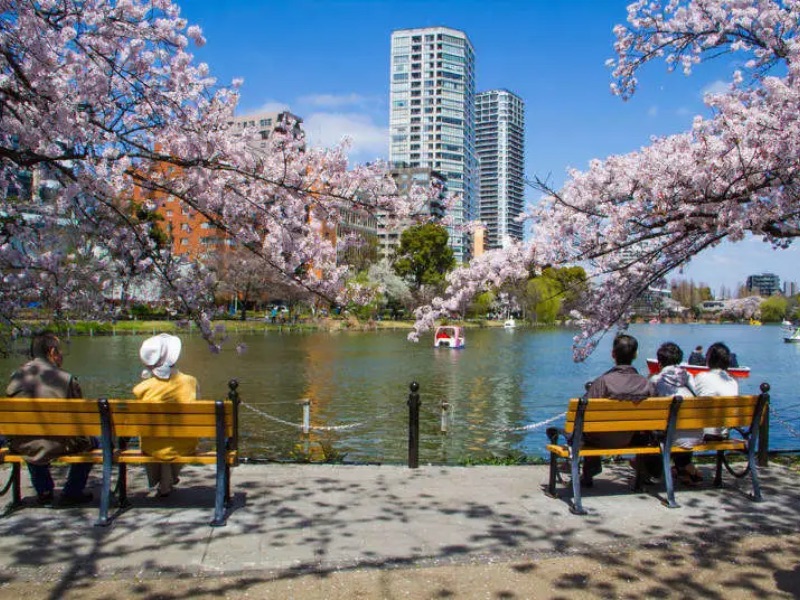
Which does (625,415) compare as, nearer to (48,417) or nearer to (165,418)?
(165,418)

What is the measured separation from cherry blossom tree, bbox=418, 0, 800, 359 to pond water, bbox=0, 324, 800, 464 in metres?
2.94

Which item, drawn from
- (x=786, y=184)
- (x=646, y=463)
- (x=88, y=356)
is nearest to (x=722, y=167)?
(x=786, y=184)

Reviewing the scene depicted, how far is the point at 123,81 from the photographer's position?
23.1 feet

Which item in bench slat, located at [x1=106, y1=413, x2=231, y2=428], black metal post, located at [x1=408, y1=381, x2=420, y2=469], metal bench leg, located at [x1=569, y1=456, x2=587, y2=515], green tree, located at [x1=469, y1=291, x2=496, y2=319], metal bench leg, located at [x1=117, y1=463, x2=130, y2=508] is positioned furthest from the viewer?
green tree, located at [x1=469, y1=291, x2=496, y2=319]

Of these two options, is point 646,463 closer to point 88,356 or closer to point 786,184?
point 786,184

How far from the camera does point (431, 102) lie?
563 feet

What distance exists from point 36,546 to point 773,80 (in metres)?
7.89

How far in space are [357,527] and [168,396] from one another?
2.01m

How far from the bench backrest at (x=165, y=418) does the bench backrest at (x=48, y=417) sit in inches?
7.7

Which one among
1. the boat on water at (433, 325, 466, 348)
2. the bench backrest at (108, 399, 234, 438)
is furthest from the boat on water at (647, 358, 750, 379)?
the boat on water at (433, 325, 466, 348)

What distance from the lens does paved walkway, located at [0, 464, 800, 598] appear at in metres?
4.63

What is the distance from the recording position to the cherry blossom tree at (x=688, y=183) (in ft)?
23.6

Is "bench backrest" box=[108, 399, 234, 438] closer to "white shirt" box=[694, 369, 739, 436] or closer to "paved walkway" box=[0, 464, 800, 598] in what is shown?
"paved walkway" box=[0, 464, 800, 598]

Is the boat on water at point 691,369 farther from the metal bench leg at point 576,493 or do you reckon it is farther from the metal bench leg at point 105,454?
the metal bench leg at point 105,454
